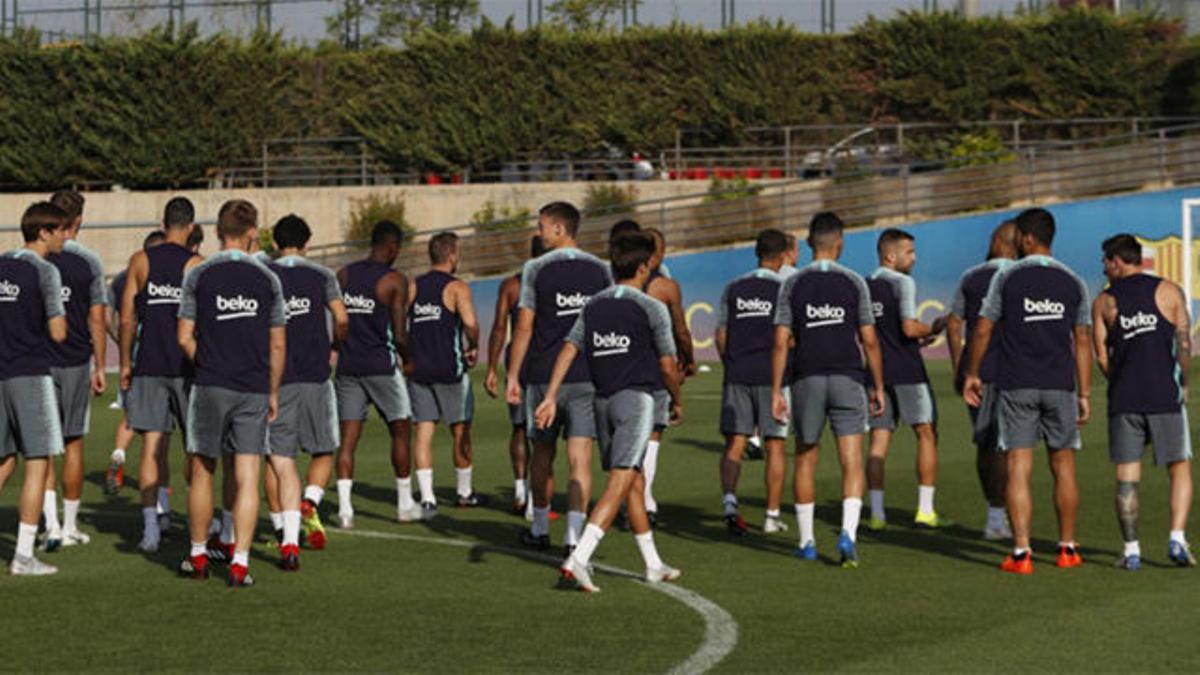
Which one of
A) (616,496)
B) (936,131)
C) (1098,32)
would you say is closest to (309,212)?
(936,131)

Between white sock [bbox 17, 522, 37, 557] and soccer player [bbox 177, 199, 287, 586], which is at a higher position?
soccer player [bbox 177, 199, 287, 586]

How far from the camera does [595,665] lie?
8969mm

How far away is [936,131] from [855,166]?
182 inches

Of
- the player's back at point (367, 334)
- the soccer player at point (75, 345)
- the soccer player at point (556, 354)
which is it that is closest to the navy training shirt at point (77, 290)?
the soccer player at point (75, 345)

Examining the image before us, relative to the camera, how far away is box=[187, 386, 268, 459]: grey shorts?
11164 millimetres

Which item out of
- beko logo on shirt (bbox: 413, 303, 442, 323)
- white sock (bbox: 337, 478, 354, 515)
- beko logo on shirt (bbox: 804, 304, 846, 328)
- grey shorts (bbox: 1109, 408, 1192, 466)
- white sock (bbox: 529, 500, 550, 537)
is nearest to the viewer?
grey shorts (bbox: 1109, 408, 1192, 466)

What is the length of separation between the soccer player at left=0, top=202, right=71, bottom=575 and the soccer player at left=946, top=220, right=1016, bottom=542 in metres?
5.73

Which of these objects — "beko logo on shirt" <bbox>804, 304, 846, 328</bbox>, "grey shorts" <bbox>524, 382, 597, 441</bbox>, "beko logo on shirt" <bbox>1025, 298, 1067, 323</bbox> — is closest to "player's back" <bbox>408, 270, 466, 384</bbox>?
"grey shorts" <bbox>524, 382, 597, 441</bbox>

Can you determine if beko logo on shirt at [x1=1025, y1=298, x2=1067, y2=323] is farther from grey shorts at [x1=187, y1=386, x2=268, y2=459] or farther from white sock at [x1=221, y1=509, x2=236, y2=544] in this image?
white sock at [x1=221, y1=509, x2=236, y2=544]

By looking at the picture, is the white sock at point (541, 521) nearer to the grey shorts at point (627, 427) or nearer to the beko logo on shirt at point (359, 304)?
the grey shorts at point (627, 427)

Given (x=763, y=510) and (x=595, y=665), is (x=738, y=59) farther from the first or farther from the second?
(x=595, y=665)

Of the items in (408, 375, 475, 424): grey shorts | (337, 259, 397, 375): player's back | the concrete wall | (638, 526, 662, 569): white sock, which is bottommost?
(638, 526, 662, 569): white sock

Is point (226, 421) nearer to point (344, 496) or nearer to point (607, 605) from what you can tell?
point (607, 605)

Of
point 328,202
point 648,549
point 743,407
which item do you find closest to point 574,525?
point 648,549
